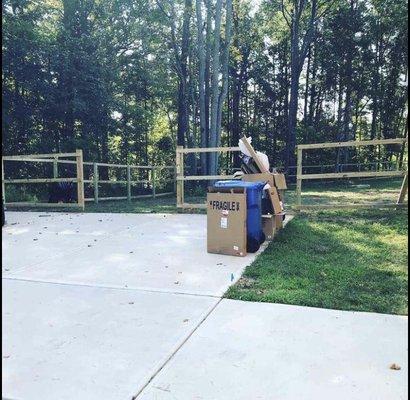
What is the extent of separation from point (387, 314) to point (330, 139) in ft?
80.9

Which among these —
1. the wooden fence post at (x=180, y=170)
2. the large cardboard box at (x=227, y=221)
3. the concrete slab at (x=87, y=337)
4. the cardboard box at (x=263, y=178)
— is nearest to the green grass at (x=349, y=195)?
the wooden fence post at (x=180, y=170)

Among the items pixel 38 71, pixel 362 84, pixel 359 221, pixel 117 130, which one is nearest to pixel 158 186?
pixel 117 130

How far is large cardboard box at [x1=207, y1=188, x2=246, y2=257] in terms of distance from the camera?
14.9 ft

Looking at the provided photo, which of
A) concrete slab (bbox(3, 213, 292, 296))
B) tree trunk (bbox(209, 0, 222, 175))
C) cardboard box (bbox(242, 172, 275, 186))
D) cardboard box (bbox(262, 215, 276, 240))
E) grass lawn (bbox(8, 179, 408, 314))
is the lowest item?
concrete slab (bbox(3, 213, 292, 296))

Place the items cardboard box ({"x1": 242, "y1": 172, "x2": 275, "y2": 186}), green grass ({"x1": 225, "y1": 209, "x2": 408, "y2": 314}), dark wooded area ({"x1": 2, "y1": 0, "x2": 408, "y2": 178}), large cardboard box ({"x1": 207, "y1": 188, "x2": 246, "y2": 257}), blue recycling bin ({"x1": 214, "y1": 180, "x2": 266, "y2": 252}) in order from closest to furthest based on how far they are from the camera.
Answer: green grass ({"x1": 225, "y1": 209, "x2": 408, "y2": 314}) < large cardboard box ({"x1": 207, "y1": 188, "x2": 246, "y2": 257}) < blue recycling bin ({"x1": 214, "y1": 180, "x2": 266, "y2": 252}) < cardboard box ({"x1": 242, "y1": 172, "x2": 275, "y2": 186}) < dark wooded area ({"x1": 2, "y1": 0, "x2": 408, "y2": 178})

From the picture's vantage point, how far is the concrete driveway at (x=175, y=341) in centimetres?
190

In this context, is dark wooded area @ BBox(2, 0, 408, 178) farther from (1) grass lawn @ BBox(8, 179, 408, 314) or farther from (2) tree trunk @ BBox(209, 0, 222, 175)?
(1) grass lawn @ BBox(8, 179, 408, 314)

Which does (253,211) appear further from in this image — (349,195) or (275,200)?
(349,195)

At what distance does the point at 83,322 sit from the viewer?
2717mm

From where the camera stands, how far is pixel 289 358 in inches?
85.4

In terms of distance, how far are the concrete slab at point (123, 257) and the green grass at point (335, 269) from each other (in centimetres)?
34

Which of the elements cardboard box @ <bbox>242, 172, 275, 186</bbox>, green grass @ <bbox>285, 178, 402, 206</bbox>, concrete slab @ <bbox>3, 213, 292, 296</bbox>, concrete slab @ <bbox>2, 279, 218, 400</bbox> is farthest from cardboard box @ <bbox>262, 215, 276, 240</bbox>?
green grass @ <bbox>285, 178, 402, 206</bbox>

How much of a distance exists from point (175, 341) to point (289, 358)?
2.27ft

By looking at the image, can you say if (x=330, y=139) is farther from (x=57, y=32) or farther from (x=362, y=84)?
(x=57, y=32)
